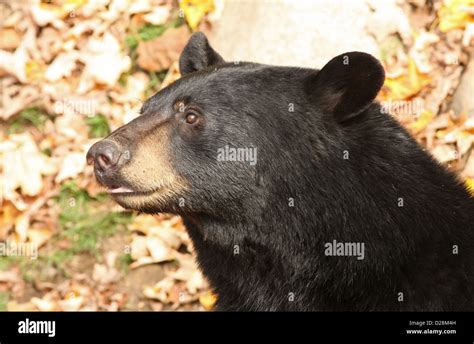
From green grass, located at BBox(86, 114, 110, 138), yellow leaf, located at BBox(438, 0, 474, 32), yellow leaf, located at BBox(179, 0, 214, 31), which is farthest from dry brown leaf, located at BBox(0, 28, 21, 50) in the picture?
yellow leaf, located at BBox(438, 0, 474, 32)

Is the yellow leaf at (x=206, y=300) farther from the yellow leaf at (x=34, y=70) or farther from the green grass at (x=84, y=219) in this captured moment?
the yellow leaf at (x=34, y=70)

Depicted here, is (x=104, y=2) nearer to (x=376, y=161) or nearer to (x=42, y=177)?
(x=42, y=177)

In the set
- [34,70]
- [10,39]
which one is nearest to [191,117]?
[34,70]

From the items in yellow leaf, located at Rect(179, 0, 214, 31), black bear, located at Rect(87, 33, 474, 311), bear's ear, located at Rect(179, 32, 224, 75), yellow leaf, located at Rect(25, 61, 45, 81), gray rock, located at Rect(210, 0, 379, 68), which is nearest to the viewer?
black bear, located at Rect(87, 33, 474, 311)

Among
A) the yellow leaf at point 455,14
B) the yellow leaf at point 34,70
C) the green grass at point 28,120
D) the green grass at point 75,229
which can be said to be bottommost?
the green grass at point 75,229

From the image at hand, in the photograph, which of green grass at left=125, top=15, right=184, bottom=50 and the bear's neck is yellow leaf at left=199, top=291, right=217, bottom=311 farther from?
green grass at left=125, top=15, right=184, bottom=50

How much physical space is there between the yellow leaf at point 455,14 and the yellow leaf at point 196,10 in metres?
1.98

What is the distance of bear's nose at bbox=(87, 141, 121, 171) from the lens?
16.1 feet

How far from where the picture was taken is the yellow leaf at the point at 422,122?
747 cm

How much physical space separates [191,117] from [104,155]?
21.0 inches

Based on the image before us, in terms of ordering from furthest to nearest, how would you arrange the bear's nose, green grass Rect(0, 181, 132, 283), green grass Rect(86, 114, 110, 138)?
green grass Rect(86, 114, 110, 138)
green grass Rect(0, 181, 132, 283)
the bear's nose

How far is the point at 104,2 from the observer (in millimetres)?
8648

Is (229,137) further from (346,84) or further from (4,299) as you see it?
(4,299)

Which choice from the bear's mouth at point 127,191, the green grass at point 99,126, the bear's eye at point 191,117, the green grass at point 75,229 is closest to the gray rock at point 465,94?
the green grass at point 75,229
